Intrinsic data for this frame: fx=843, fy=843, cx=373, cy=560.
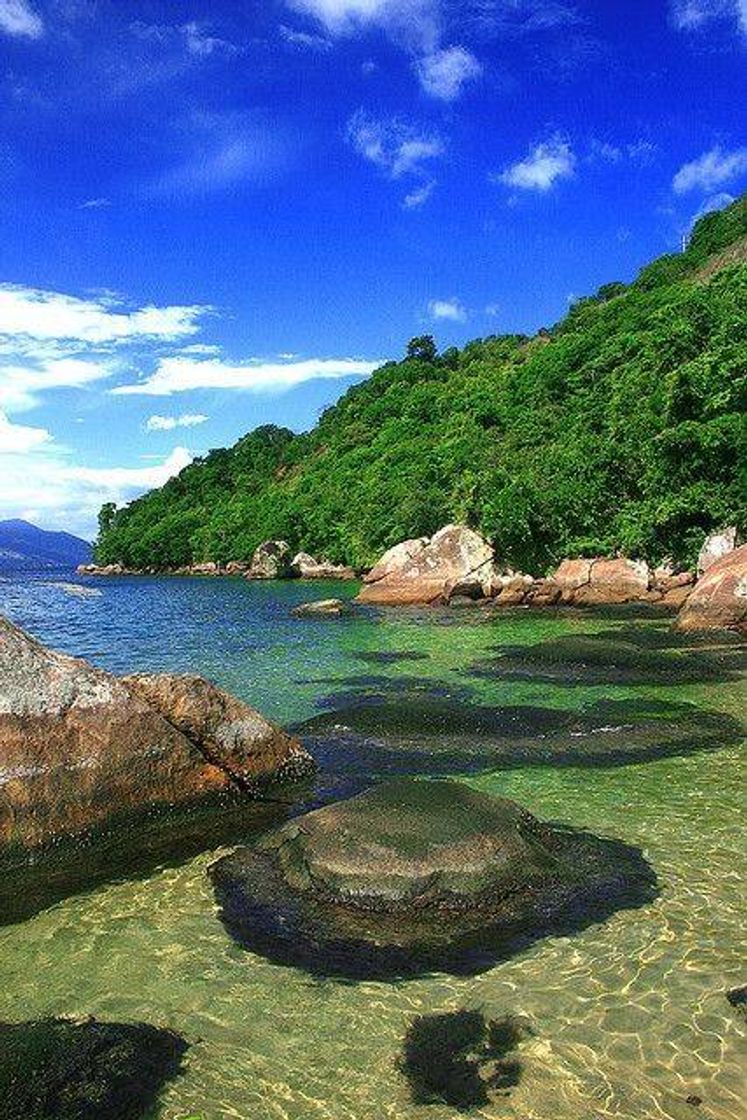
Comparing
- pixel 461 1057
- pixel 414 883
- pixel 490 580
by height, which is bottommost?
pixel 461 1057

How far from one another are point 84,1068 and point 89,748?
467 centimetres

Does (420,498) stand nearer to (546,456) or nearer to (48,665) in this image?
(546,456)

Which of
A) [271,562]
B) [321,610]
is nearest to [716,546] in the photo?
[321,610]

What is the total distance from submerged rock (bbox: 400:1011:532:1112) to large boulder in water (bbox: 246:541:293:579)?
3207 inches

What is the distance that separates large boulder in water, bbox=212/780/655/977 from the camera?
291 inches

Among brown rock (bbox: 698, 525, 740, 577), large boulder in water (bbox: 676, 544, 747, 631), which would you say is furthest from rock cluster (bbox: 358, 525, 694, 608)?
large boulder in water (bbox: 676, 544, 747, 631)

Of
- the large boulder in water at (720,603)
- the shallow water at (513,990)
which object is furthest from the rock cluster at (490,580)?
the shallow water at (513,990)

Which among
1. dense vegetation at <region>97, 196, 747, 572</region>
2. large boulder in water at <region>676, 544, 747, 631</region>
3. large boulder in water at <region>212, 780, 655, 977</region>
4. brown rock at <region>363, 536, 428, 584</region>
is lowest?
large boulder in water at <region>212, 780, 655, 977</region>

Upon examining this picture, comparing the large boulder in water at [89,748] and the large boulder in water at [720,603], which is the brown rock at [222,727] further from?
the large boulder in water at [720,603]

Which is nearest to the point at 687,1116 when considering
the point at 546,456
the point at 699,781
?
the point at 699,781

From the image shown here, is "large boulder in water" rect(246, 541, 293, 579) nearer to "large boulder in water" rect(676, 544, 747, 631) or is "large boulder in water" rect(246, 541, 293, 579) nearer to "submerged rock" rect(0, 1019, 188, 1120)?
"large boulder in water" rect(676, 544, 747, 631)

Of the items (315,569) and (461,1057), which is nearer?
(461,1057)

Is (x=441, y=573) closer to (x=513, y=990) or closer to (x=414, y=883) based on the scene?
(x=414, y=883)

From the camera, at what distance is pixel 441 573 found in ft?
152
